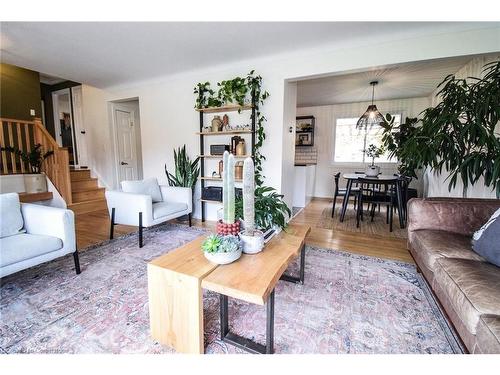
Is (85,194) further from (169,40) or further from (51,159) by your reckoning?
(169,40)

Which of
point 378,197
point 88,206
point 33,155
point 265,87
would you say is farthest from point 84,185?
point 378,197

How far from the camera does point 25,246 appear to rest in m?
1.75

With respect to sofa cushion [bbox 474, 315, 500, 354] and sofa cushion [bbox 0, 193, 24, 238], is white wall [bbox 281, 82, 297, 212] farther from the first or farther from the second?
sofa cushion [bbox 0, 193, 24, 238]

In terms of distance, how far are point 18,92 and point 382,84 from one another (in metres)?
6.89

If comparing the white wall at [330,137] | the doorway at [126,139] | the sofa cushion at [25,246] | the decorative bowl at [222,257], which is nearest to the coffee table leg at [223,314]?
the decorative bowl at [222,257]

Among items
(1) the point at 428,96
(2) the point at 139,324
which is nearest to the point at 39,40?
(2) the point at 139,324

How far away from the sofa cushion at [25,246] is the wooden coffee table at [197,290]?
119cm

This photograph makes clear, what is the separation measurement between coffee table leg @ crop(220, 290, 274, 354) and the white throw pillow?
2.31 metres

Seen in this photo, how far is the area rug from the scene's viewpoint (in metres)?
1.32

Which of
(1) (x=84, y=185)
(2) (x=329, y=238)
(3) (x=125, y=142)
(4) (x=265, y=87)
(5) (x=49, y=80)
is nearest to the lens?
(2) (x=329, y=238)
